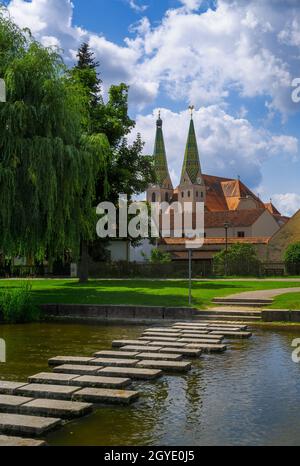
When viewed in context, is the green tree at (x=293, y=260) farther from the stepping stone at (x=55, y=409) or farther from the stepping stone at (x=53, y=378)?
the stepping stone at (x=55, y=409)

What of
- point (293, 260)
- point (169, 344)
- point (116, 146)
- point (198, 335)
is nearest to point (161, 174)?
point (293, 260)

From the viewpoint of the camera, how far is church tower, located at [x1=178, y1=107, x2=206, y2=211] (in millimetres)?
118562

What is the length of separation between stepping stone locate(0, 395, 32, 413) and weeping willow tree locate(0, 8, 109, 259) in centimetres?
1060

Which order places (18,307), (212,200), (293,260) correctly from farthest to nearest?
(212,200) < (293,260) < (18,307)

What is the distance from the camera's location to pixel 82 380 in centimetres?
958

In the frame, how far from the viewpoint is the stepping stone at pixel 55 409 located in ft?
25.5

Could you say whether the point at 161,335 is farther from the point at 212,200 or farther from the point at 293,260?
the point at 212,200

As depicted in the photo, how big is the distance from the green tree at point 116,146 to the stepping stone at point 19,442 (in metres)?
27.7

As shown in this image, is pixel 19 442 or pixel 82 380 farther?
pixel 82 380

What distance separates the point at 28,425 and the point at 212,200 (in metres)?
109

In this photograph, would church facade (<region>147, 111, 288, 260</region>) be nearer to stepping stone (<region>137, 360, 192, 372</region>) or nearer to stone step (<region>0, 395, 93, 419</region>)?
stepping stone (<region>137, 360, 192, 372</region>)

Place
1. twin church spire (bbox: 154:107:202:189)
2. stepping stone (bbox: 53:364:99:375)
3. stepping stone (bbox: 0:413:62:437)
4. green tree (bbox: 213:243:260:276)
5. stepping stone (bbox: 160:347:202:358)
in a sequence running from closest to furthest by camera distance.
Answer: stepping stone (bbox: 0:413:62:437) → stepping stone (bbox: 53:364:99:375) → stepping stone (bbox: 160:347:202:358) → green tree (bbox: 213:243:260:276) → twin church spire (bbox: 154:107:202:189)

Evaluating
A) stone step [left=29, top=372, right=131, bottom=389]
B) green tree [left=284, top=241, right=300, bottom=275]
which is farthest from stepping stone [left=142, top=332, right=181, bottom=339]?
green tree [left=284, top=241, right=300, bottom=275]
